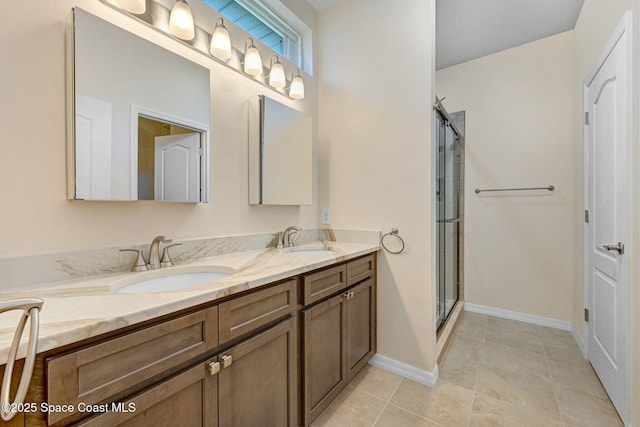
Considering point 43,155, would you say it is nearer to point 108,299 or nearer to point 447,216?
point 108,299

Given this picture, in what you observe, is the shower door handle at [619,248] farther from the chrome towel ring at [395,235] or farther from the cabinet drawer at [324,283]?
the cabinet drawer at [324,283]

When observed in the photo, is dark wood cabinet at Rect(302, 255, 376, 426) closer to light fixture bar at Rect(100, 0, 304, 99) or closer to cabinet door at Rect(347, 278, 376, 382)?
cabinet door at Rect(347, 278, 376, 382)

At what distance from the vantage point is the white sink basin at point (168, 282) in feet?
3.44

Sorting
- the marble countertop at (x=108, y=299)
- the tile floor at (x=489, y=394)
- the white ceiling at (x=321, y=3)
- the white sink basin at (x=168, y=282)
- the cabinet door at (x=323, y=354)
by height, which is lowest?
the tile floor at (x=489, y=394)

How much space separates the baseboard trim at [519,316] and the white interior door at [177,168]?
9.81 ft

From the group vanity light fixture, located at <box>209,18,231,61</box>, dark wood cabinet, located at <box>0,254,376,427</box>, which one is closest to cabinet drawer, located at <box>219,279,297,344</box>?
dark wood cabinet, located at <box>0,254,376,427</box>

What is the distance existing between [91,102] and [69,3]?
1.22 feet

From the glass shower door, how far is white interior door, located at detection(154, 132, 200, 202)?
165cm

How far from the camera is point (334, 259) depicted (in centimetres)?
144

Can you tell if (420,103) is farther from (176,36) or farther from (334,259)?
(176,36)

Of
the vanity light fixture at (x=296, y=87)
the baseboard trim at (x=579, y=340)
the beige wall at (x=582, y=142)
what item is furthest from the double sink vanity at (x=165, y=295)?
the baseboard trim at (x=579, y=340)

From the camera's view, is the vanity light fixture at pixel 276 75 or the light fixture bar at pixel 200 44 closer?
the light fixture bar at pixel 200 44

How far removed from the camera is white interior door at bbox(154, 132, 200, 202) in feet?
4.11

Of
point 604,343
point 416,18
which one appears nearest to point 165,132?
point 416,18
